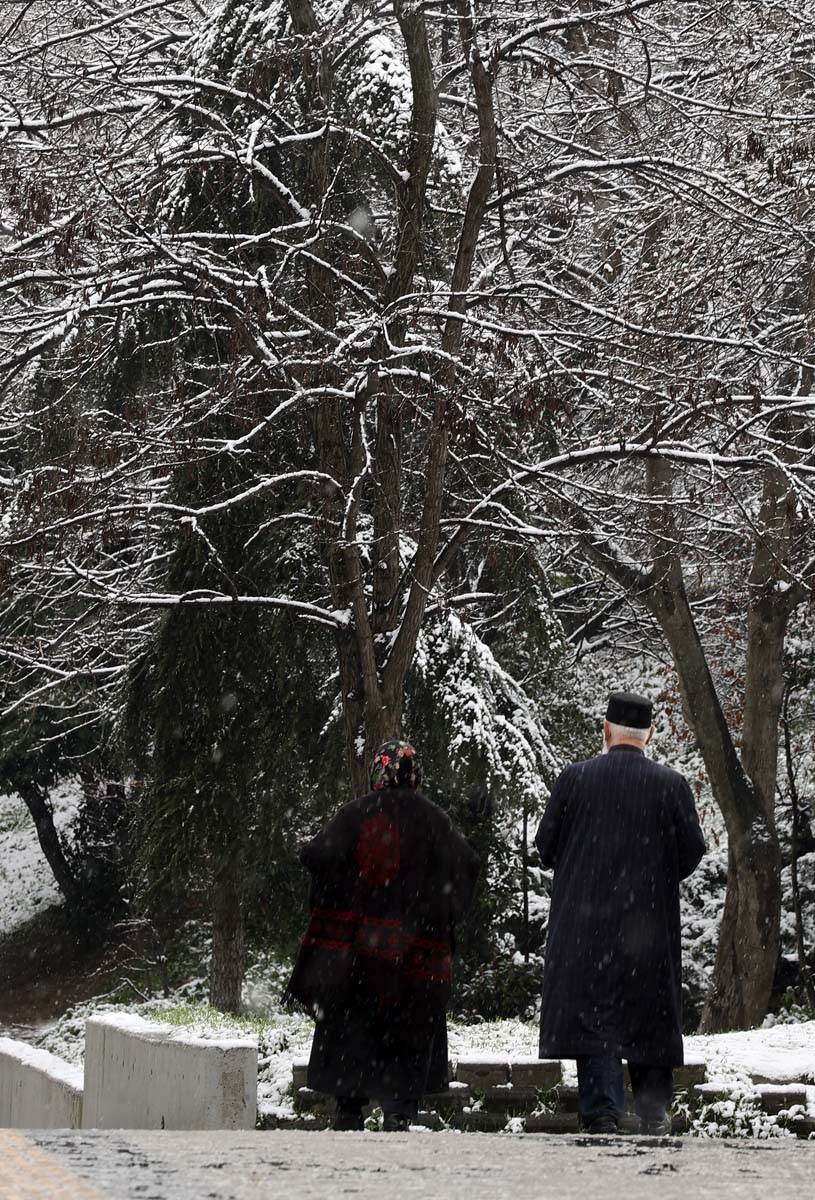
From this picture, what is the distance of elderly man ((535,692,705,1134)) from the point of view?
5.65m

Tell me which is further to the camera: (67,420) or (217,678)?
(217,678)

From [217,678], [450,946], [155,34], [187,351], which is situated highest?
[155,34]

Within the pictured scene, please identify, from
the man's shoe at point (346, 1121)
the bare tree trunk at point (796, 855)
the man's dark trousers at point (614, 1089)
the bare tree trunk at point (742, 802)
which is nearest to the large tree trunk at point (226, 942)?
the bare tree trunk at point (742, 802)

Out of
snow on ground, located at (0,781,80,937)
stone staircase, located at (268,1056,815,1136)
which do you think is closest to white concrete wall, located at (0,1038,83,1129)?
stone staircase, located at (268,1056,815,1136)

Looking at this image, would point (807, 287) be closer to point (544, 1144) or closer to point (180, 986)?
point (544, 1144)

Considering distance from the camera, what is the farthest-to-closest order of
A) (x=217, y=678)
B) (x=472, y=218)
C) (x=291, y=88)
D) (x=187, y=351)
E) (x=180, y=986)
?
(x=180, y=986) → (x=217, y=678) → (x=187, y=351) → (x=291, y=88) → (x=472, y=218)

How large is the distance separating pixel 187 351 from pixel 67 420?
3.82 feet

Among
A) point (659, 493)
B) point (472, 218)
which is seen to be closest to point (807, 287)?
point (659, 493)

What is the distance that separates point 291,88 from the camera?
10.9 meters

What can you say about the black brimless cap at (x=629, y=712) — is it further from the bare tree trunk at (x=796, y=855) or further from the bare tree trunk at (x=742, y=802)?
the bare tree trunk at (x=796, y=855)

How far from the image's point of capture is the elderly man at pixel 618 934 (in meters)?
5.65

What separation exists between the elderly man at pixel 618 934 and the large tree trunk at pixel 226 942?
9.78m

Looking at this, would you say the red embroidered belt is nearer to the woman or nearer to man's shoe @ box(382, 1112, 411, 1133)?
the woman

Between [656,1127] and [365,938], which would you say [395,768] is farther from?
[656,1127]
